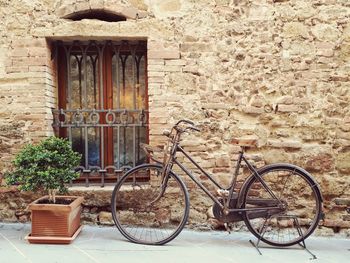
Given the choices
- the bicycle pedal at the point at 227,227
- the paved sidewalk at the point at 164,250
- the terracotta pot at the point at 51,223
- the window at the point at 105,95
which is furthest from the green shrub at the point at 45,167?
the bicycle pedal at the point at 227,227

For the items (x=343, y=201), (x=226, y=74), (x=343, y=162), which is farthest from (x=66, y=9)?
(x=343, y=201)

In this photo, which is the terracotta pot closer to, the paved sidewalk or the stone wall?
the paved sidewalk

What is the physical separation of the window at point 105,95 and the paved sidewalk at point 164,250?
0.94m

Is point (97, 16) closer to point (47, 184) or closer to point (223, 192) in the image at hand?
point (47, 184)

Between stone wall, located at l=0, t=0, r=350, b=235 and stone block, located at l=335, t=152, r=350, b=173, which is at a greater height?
stone wall, located at l=0, t=0, r=350, b=235

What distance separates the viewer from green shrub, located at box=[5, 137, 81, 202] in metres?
3.59

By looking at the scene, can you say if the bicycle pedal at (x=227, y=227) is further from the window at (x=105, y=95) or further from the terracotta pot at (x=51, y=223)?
the terracotta pot at (x=51, y=223)

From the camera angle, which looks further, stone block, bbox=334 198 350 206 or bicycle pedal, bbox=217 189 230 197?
stone block, bbox=334 198 350 206

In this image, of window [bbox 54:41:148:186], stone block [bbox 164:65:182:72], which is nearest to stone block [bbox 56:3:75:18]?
window [bbox 54:41:148:186]

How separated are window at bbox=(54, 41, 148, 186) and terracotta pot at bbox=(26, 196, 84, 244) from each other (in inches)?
35.8

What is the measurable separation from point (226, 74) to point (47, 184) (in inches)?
85.8

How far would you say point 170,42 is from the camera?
4.21 m

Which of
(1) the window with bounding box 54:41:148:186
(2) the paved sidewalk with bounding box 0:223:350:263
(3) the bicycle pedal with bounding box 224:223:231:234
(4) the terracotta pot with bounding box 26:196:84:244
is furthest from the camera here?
(1) the window with bounding box 54:41:148:186

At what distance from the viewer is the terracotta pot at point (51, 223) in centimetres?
356
